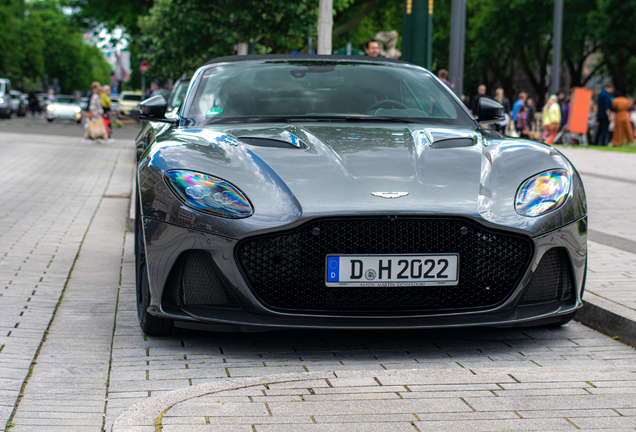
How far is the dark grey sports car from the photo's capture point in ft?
11.2

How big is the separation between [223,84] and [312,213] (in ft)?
5.79

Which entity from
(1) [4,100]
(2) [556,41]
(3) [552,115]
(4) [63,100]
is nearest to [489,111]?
(2) [556,41]

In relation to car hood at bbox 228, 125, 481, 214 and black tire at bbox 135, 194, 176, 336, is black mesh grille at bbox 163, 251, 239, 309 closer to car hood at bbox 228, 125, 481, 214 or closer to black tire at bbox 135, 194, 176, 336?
black tire at bbox 135, 194, 176, 336

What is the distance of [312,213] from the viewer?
3.37m

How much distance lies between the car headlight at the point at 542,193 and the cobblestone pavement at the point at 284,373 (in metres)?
0.69

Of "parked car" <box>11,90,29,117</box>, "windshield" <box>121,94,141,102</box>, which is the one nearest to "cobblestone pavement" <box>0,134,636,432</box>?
"windshield" <box>121,94,141,102</box>

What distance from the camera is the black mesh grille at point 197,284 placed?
352cm

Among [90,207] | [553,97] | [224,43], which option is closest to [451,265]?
Result: [90,207]

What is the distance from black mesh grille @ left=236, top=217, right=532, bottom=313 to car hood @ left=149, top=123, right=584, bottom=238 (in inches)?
2.8

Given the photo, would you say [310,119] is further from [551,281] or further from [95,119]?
[95,119]

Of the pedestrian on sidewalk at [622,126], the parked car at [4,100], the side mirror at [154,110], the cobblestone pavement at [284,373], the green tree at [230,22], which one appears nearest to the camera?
the cobblestone pavement at [284,373]

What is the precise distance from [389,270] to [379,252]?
0.30 ft

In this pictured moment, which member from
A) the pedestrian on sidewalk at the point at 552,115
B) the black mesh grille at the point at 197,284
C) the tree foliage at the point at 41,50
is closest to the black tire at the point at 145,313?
the black mesh grille at the point at 197,284

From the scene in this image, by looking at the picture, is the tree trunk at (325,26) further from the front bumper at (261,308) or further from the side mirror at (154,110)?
the front bumper at (261,308)
